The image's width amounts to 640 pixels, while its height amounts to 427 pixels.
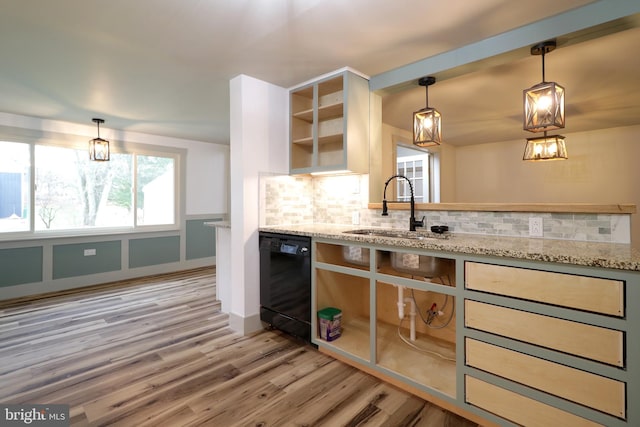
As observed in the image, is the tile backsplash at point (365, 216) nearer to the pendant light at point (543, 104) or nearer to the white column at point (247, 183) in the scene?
the white column at point (247, 183)

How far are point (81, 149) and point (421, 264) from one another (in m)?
4.92

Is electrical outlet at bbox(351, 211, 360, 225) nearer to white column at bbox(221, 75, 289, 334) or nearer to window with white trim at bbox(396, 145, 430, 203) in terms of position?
white column at bbox(221, 75, 289, 334)

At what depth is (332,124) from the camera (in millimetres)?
2932

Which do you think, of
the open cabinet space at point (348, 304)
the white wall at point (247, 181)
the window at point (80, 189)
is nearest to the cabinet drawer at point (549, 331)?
the open cabinet space at point (348, 304)

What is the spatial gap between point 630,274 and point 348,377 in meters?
1.60

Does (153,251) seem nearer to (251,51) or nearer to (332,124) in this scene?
(332,124)

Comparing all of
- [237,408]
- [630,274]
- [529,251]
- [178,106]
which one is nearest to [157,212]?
[178,106]

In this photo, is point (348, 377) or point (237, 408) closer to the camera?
point (237, 408)

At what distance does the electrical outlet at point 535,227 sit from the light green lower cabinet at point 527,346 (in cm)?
55

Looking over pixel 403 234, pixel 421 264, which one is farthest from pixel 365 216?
pixel 421 264

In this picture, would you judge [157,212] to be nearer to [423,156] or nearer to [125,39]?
[125,39]

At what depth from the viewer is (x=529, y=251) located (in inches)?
55.5

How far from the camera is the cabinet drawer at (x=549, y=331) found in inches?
48.1

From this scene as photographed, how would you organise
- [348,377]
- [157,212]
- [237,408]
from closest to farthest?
[237,408]
[348,377]
[157,212]
